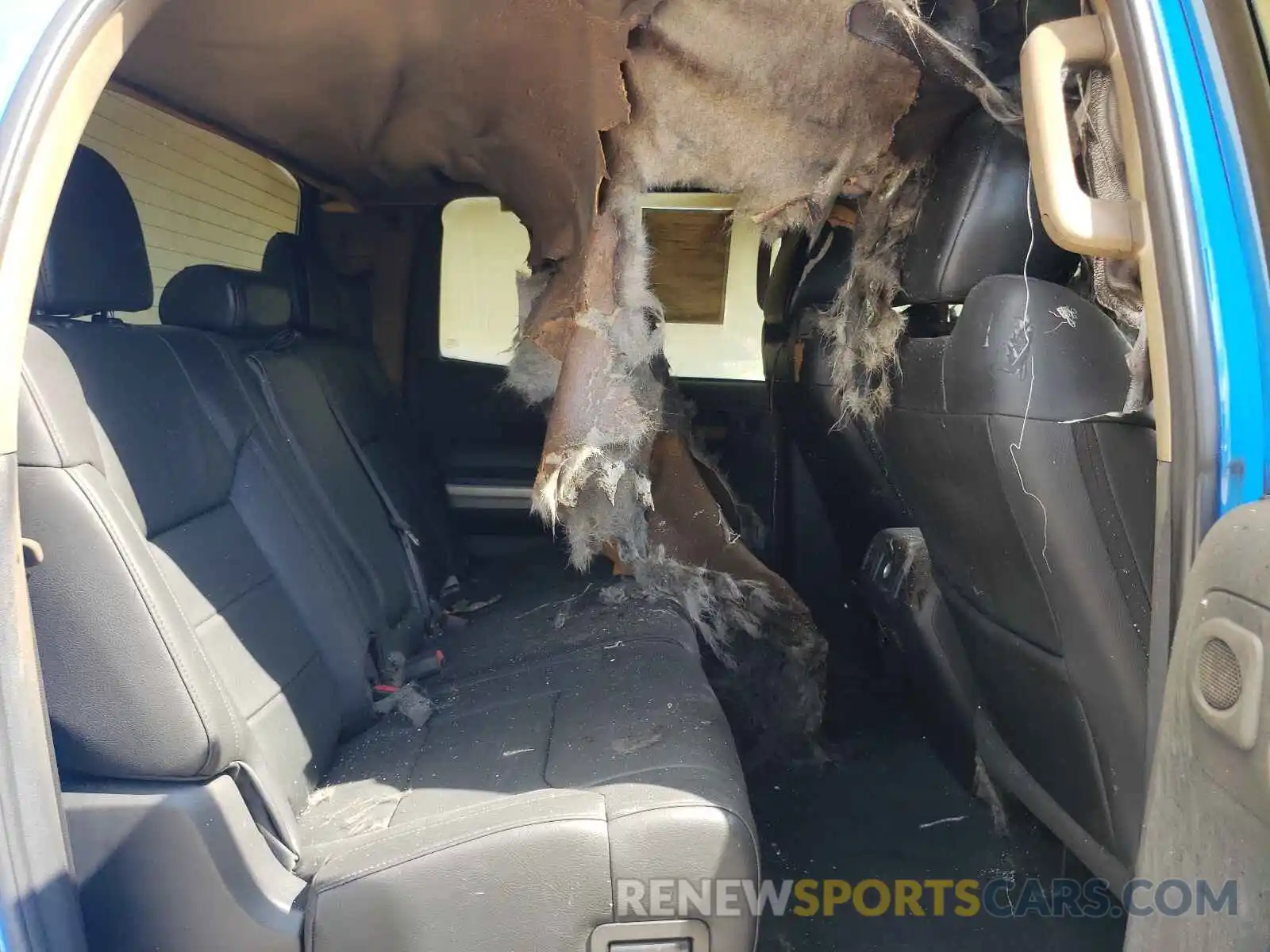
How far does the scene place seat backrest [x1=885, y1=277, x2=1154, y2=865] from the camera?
93 cm

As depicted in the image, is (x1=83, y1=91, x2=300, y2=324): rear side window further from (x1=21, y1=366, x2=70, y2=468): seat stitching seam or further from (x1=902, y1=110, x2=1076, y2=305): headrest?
(x1=902, y1=110, x2=1076, y2=305): headrest

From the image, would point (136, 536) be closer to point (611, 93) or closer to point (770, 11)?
point (611, 93)

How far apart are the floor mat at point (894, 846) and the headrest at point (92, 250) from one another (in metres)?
1.27

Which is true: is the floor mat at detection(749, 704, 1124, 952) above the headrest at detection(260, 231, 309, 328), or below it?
below

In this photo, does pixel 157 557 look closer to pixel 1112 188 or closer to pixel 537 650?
pixel 537 650

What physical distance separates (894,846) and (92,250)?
58.7 inches

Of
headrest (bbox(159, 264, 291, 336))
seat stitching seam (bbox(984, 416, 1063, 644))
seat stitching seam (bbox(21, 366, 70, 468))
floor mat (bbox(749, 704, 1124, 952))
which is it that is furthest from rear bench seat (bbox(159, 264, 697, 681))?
seat stitching seam (bbox(984, 416, 1063, 644))

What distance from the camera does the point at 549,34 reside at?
4.30 feet

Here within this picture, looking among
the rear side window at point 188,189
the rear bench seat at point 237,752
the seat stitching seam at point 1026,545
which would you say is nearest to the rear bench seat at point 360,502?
the rear side window at point 188,189

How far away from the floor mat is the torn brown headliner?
Answer: 1066mm

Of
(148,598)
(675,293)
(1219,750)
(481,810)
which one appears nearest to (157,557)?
(148,598)

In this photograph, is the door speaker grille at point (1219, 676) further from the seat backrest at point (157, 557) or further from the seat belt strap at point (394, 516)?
the seat belt strap at point (394, 516)

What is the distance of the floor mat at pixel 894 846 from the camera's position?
4.42 feet

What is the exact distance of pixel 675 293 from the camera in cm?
225
